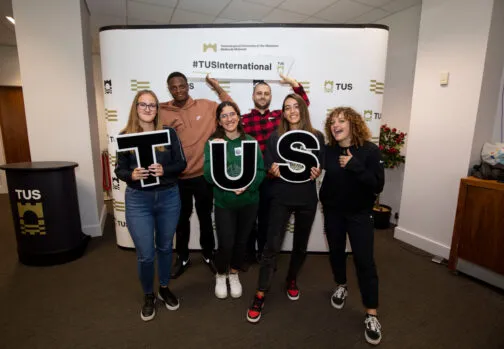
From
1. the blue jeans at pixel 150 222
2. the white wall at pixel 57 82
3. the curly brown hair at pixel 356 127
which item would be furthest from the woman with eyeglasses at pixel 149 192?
the white wall at pixel 57 82

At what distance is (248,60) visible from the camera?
2.88 meters

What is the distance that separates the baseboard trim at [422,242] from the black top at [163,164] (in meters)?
3.07

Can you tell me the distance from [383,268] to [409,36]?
3.26 metres

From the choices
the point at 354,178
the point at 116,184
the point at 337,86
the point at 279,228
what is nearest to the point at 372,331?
the point at 279,228

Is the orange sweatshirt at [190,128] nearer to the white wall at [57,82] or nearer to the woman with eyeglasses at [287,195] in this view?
the woman with eyeglasses at [287,195]

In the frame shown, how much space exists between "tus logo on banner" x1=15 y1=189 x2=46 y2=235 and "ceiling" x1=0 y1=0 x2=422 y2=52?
9.17ft

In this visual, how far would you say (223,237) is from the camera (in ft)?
7.13

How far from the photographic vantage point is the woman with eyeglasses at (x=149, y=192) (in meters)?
1.90

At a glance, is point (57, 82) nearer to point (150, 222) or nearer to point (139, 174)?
point (139, 174)

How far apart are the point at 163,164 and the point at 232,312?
4.24ft

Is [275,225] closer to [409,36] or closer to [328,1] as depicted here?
[328,1]

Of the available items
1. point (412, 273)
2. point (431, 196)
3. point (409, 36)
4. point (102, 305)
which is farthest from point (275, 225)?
point (409, 36)

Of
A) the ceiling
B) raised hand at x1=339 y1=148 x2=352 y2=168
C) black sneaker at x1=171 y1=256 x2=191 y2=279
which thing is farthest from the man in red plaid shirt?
the ceiling

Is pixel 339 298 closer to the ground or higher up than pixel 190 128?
closer to the ground
